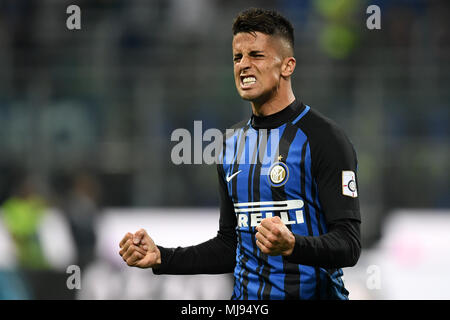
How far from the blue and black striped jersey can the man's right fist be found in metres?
0.07

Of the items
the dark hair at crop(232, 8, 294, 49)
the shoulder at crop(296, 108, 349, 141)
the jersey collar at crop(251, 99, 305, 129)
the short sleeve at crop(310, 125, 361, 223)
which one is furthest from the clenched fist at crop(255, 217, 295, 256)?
the dark hair at crop(232, 8, 294, 49)

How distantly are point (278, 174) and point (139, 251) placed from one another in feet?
2.36

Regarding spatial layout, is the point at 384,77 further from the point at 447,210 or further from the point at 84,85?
the point at 84,85

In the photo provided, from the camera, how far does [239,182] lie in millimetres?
3256

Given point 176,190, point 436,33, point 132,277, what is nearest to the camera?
point 132,277

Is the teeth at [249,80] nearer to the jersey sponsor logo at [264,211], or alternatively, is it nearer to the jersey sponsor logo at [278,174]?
the jersey sponsor logo at [278,174]

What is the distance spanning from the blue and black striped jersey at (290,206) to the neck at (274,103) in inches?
1.0

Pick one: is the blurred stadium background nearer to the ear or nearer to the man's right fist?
the man's right fist

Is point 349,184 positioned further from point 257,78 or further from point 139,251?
point 139,251

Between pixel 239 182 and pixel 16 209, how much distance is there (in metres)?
7.26

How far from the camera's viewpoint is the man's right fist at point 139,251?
316 cm

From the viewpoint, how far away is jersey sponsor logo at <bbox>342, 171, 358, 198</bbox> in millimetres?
2930

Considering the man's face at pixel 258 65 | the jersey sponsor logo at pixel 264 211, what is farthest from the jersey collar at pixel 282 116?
the jersey sponsor logo at pixel 264 211

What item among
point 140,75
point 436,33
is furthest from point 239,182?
point 436,33
